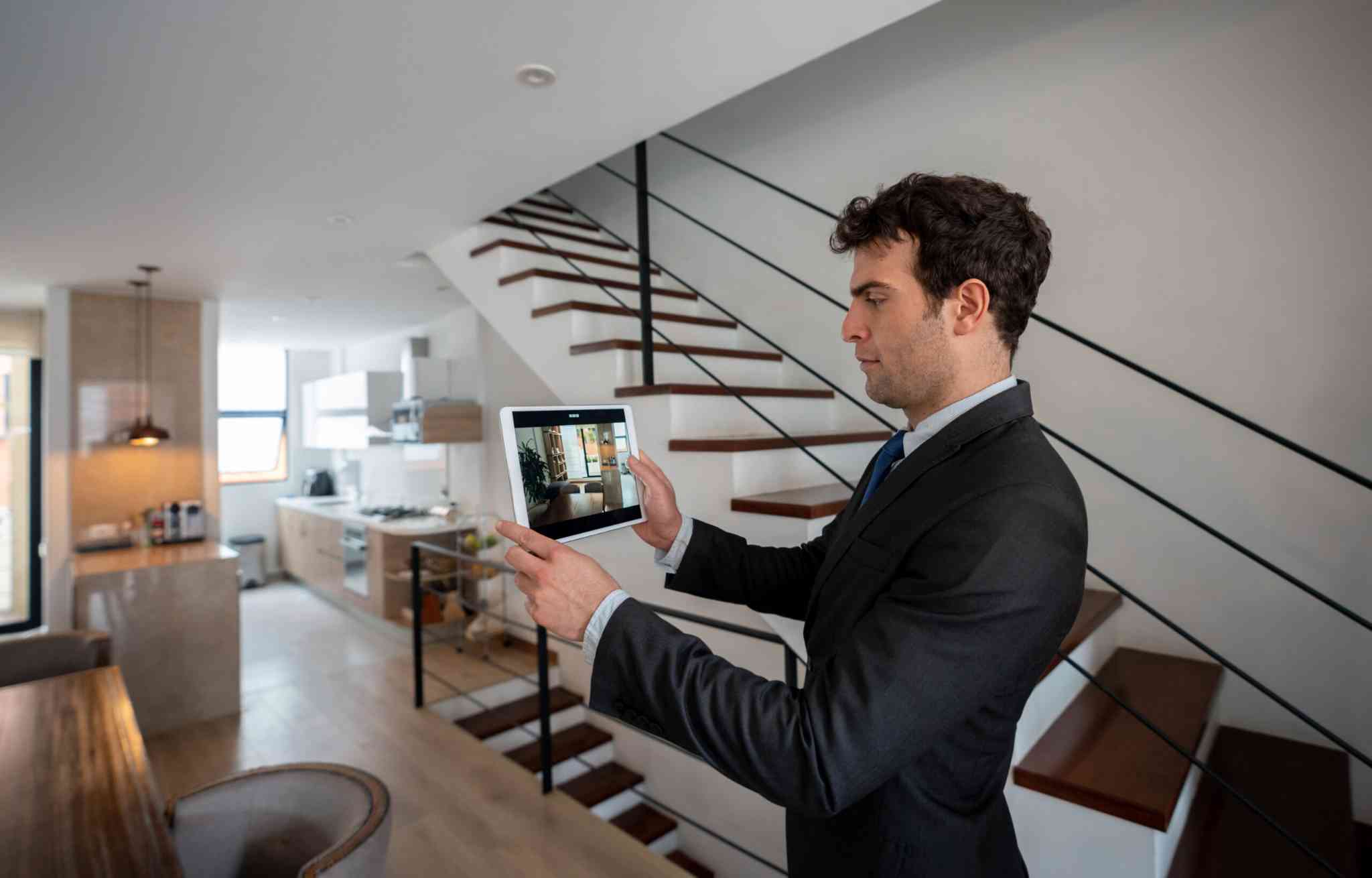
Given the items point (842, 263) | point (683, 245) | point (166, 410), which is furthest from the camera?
point (166, 410)

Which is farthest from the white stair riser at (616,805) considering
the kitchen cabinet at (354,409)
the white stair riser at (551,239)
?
the kitchen cabinet at (354,409)

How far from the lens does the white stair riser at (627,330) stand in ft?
8.18

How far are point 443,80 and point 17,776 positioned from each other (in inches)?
76.4

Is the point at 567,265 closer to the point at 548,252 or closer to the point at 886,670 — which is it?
the point at 548,252

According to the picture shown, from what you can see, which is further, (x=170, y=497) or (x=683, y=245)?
(x=170, y=497)

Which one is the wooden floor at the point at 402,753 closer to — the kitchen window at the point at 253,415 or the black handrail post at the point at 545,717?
the black handrail post at the point at 545,717

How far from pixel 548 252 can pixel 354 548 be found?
12.6 ft

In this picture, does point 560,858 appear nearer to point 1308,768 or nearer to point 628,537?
point 628,537

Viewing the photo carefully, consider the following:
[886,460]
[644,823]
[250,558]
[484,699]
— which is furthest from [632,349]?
[250,558]

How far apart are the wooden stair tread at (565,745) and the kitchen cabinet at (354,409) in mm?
3017

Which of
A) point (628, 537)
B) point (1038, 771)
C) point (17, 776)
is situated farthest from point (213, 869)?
point (1038, 771)

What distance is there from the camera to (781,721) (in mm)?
669

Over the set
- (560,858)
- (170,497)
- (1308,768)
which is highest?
(170,497)

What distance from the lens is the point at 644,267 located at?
226 cm
